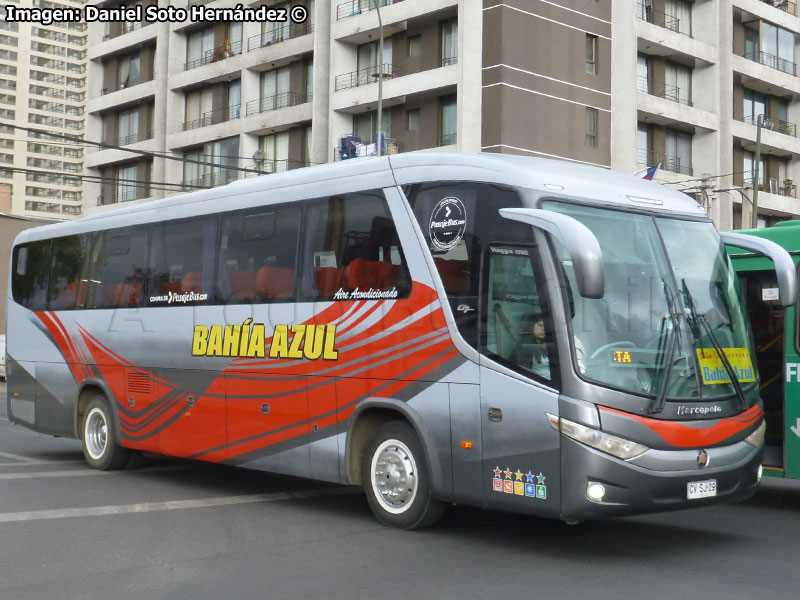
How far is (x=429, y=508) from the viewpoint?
9.19 metres

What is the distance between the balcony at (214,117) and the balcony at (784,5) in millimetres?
25583

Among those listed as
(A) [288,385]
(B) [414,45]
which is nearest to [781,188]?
(B) [414,45]

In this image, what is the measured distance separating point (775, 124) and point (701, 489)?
45.6 metres

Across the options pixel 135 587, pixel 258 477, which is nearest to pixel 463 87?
pixel 258 477

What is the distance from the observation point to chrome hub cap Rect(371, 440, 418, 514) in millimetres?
9352

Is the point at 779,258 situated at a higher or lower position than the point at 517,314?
higher

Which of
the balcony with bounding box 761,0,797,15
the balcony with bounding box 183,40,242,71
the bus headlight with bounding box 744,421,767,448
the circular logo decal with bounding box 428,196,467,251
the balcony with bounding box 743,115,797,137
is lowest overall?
the bus headlight with bounding box 744,421,767,448

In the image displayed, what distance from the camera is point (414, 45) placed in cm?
4144

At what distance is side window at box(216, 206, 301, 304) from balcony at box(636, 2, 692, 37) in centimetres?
3581

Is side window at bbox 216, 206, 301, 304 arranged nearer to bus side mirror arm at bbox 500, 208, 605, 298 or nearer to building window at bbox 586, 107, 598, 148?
bus side mirror arm at bbox 500, 208, 605, 298

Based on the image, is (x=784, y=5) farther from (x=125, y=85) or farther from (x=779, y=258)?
(x=779, y=258)

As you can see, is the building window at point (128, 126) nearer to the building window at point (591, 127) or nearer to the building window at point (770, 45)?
the building window at point (591, 127)

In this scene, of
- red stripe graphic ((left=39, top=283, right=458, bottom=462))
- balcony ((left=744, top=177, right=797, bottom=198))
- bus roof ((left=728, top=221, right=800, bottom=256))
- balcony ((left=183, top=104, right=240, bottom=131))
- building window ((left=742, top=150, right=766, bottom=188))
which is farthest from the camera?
balcony ((left=183, top=104, right=240, bottom=131))

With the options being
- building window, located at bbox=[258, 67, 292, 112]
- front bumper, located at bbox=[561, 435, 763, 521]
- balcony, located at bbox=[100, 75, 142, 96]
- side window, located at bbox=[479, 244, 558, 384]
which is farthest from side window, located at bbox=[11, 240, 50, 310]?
balcony, located at bbox=[100, 75, 142, 96]
